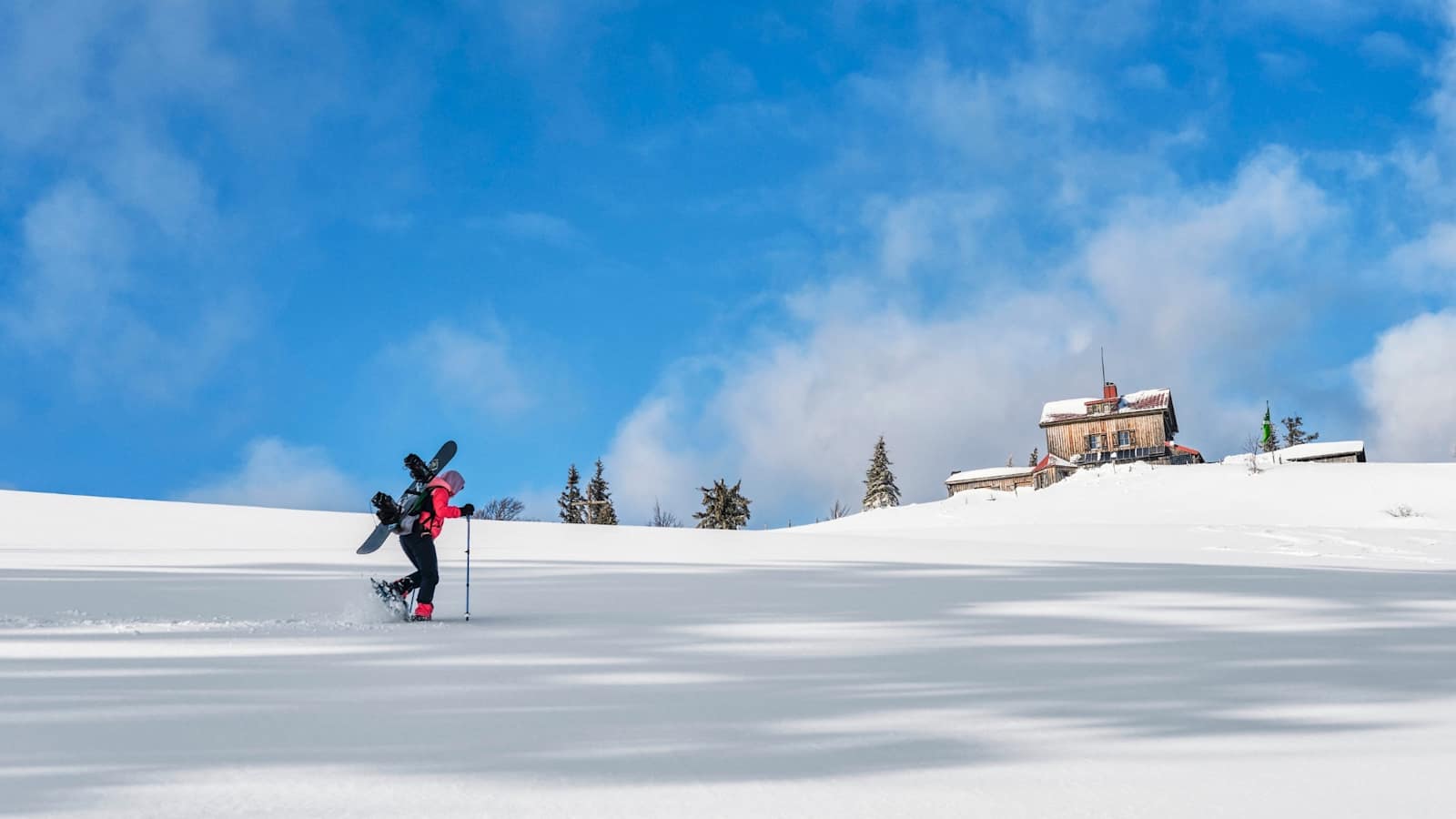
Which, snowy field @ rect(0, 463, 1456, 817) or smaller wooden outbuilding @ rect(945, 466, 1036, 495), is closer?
snowy field @ rect(0, 463, 1456, 817)

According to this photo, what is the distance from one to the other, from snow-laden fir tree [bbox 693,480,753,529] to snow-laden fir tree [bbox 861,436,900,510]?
15.5 m

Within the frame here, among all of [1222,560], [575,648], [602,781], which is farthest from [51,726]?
[1222,560]

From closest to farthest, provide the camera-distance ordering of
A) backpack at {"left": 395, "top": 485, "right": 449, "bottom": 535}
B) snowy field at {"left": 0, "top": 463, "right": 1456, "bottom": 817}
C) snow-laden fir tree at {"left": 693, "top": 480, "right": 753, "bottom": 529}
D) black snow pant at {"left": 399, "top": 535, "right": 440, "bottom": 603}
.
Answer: snowy field at {"left": 0, "top": 463, "right": 1456, "bottom": 817} < black snow pant at {"left": 399, "top": 535, "right": 440, "bottom": 603} < backpack at {"left": 395, "top": 485, "right": 449, "bottom": 535} < snow-laden fir tree at {"left": 693, "top": 480, "right": 753, "bottom": 529}

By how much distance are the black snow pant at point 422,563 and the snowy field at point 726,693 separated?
504 millimetres

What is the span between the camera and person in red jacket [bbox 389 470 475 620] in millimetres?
9500

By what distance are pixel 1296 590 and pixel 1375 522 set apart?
1149 inches

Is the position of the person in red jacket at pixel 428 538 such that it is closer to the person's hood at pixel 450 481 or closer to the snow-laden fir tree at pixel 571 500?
the person's hood at pixel 450 481

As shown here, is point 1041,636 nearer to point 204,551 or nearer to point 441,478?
point 441,478

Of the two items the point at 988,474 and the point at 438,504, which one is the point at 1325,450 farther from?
the point at 438,504

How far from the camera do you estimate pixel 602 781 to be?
3932 mm

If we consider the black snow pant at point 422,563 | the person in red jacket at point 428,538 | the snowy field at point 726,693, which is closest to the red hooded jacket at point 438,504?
the person in red jacket at point 428,538

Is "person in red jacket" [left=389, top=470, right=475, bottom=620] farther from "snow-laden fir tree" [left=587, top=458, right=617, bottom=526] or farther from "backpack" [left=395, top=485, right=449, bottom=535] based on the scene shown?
"snow-laden fir tree" [left=587, top=458, right=617, bottom=526]

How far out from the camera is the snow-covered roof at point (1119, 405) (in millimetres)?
66562

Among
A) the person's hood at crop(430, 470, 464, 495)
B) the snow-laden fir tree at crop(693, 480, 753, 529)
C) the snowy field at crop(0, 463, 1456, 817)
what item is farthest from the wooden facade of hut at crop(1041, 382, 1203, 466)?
the person's hood at crop(430, 470, 464, 495)
